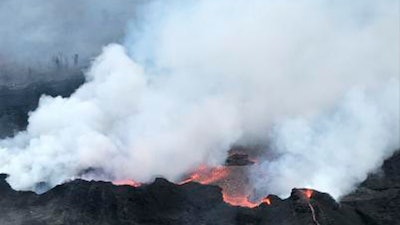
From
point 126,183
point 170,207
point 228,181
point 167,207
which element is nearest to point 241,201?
point 228,181

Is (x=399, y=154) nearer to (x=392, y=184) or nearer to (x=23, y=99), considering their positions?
(x=392, y=184)

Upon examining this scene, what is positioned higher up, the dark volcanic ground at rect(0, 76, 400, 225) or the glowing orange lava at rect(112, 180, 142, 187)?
the glowing orange lava at rect(112, 180, 142, 187)

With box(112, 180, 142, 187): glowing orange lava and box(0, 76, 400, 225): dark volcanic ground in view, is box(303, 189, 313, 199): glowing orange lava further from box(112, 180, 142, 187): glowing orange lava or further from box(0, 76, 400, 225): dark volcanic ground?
box(112, 180, 142, 187): glowing orange lava

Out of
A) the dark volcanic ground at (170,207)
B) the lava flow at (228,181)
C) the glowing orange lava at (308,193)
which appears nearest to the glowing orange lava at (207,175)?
the lava flow at (228,181)

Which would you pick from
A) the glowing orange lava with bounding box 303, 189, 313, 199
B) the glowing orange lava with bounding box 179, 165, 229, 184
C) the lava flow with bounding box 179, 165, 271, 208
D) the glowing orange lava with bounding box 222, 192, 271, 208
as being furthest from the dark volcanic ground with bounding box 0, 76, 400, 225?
the glowing orange lava with bounding box 179, 165, 229, 184

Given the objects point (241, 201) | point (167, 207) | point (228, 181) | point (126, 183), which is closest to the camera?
point (167, 207)

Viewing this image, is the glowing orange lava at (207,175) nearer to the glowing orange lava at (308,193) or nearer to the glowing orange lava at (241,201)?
the glowing orange lava at (241,201)

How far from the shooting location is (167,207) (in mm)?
44188

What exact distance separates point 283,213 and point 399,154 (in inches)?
640

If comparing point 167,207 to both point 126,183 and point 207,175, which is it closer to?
point 126,183

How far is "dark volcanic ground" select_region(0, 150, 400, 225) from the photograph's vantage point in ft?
140

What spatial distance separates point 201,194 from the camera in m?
46.2

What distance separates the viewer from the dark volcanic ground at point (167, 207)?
4266 cm

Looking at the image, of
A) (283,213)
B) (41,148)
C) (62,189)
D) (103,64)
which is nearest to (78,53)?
(103,64)
